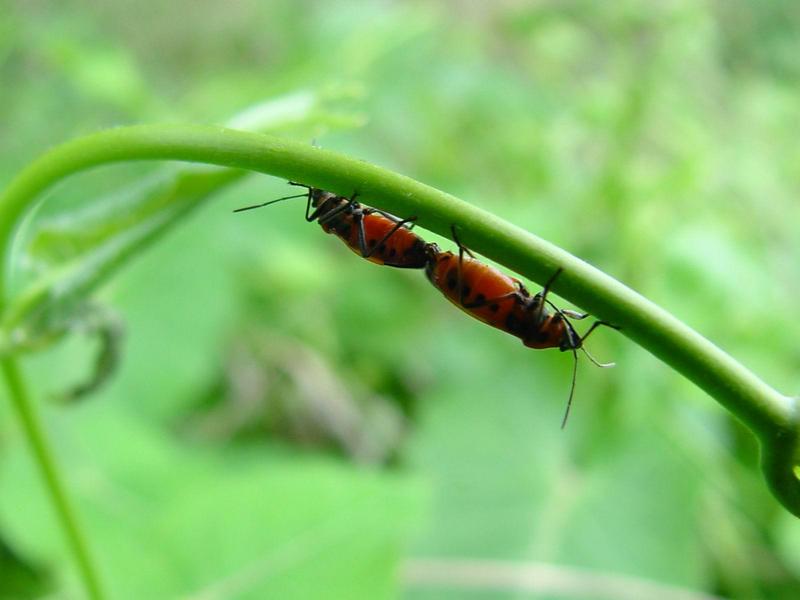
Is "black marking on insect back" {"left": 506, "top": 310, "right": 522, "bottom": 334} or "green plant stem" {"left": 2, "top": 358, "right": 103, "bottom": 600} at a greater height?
"black marking on insect back" {"left": 506, "top": 310, "right": 522, "bottom": 334}

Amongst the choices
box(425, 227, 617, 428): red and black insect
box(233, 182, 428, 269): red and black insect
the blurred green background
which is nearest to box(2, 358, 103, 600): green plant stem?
the blurred green background

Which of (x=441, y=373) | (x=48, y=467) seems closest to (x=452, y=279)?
(x=48, y=467)

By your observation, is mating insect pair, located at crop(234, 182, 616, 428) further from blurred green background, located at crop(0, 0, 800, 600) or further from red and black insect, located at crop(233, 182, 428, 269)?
blurred green background, located at crop(0, 0, 800, 600)

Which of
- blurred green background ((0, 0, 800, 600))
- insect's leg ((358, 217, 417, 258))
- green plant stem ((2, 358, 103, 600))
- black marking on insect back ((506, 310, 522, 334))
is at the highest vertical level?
blurred green background ((0, 0, 800, 600))

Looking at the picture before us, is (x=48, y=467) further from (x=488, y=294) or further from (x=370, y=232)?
(x=488, y=294)

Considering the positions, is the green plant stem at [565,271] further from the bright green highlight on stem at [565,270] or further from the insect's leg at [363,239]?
the insect's leg at [363,239]

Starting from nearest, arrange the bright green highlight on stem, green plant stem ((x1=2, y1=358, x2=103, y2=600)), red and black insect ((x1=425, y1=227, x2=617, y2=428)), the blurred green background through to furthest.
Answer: the bright green highlight on stem, red and black insect ((x1=425, y1=227, x2=617, y2=428)), green plant stem ((x1=2, y1=358, x2=103, y2=600)), the blurred green background

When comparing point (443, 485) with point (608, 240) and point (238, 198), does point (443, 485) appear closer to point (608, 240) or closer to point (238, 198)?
point (608, 240)
